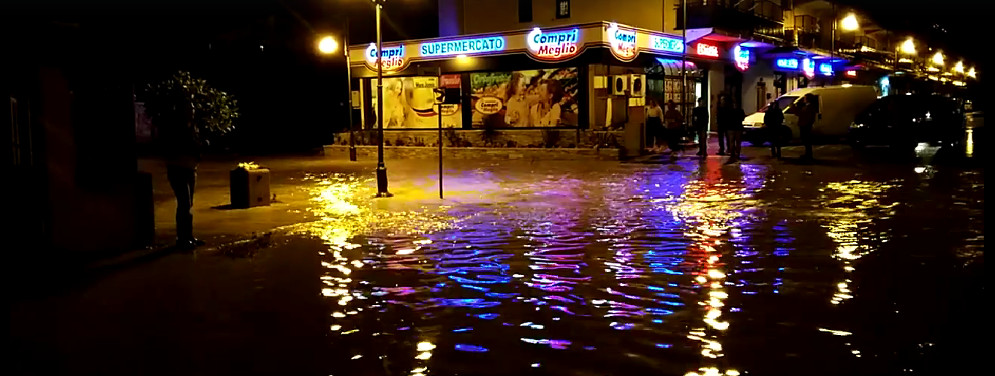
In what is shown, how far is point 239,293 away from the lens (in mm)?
7605

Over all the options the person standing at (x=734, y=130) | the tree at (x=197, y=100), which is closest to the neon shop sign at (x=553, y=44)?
the person standing at (x=734, y=130)

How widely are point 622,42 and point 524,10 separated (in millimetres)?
7409

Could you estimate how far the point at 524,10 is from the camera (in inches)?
1318

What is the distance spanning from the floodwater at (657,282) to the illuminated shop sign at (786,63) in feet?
82.7

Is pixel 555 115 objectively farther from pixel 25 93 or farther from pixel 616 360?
pixel 616 360

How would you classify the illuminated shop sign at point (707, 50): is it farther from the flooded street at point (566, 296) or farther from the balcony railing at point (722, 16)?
the flooded street at point (566, 296)

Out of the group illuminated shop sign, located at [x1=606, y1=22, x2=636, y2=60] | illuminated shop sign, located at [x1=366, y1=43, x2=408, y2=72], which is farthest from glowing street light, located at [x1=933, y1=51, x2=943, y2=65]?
illuminated shop sign, located at [x1=366, y1=43, x2=408, y2=72]

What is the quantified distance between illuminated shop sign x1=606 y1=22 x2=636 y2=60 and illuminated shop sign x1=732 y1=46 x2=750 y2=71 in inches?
315

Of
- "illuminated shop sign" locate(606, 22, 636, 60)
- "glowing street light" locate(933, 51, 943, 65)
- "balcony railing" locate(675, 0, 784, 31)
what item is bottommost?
"illuminated shop sign" locate(606, 22, 636, 60)

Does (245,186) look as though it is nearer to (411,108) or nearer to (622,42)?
(622,42)

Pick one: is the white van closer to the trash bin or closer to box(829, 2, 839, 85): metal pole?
box(829, 2, 839, 85): metal pole

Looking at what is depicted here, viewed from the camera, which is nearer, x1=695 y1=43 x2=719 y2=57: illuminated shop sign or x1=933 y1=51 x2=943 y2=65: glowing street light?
x1=695 y1=43 x2=719 y2=57: illuminated shop sign

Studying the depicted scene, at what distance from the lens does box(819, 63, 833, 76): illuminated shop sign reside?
44156mm

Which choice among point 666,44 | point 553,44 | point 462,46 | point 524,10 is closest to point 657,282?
point 553,44
